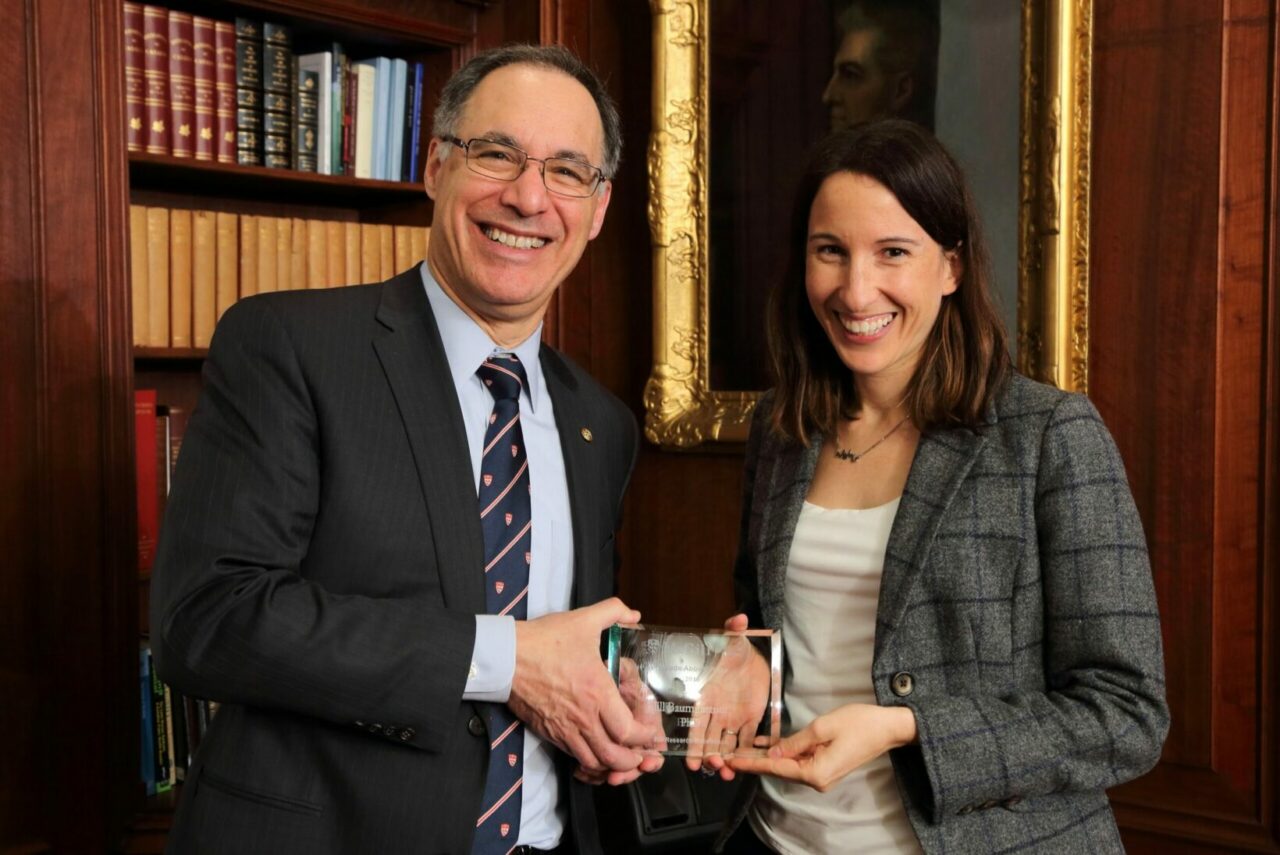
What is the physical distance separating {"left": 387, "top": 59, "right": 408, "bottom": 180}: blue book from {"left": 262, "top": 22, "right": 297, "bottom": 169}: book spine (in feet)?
0.95

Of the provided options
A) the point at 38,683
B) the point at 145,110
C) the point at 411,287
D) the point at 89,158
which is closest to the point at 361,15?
the point at 145,110

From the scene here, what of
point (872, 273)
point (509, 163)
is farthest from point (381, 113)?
point (872, 273)

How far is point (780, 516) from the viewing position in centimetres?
188

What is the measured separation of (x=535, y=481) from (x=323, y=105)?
6.00ft

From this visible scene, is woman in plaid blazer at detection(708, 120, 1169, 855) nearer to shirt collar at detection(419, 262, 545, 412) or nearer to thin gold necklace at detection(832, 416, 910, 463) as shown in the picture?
thin gold necklace at detection(832, 416, 910, 463)

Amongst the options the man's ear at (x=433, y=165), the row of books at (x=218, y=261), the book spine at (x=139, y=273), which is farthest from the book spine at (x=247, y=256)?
the man's ear at (x=433, y=165)

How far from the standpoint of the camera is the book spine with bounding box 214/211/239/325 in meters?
3.10

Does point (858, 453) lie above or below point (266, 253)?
below

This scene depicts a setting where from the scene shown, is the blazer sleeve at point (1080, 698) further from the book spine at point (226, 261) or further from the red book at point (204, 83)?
the red book at point (204, 83)

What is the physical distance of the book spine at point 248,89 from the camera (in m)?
3.11

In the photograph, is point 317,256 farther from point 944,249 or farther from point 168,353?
point 944,249

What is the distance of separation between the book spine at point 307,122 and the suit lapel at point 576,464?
1.47 meters

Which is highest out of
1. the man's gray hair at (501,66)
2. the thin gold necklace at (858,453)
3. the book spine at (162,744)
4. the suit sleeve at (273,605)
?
the man's gray hair at (501,66)

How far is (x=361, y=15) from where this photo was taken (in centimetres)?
323
